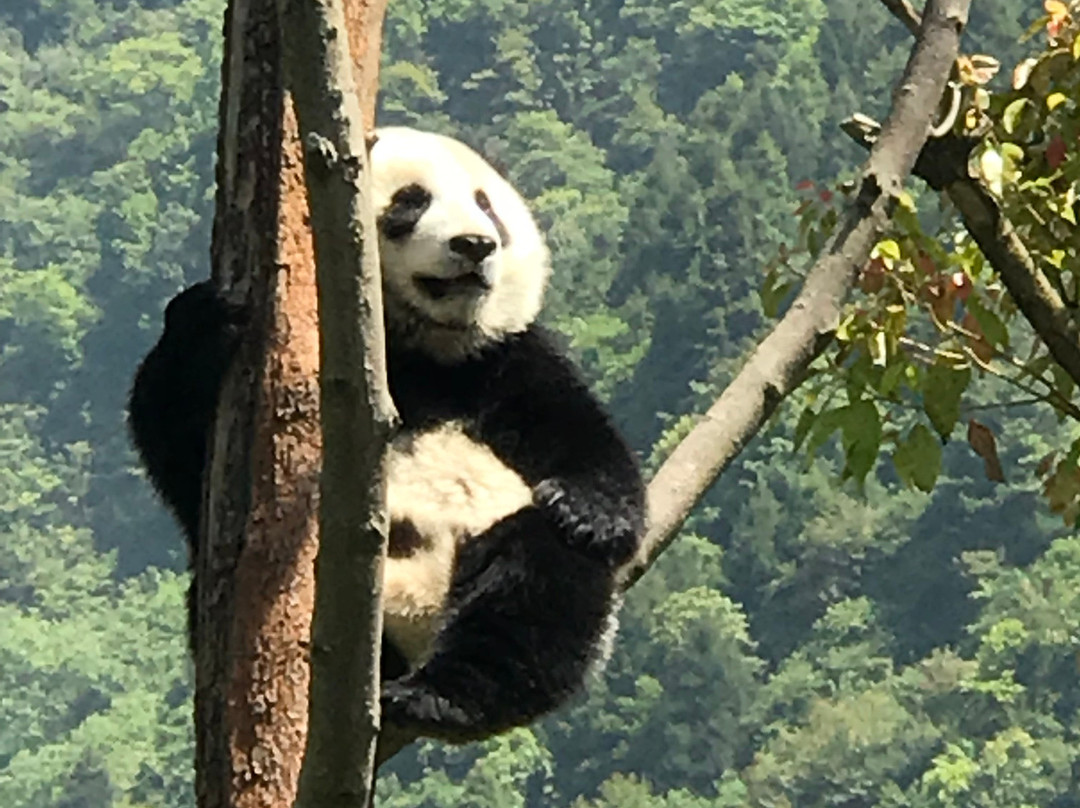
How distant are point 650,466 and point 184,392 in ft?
105

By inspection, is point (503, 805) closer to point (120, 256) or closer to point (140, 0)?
point (120, 256)

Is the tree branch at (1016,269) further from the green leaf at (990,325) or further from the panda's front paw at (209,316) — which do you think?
the panda's front paw at (209,316)

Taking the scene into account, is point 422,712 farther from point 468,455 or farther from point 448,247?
point 448,247

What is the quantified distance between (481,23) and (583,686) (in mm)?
63419

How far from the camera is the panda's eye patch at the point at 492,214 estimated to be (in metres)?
4.22

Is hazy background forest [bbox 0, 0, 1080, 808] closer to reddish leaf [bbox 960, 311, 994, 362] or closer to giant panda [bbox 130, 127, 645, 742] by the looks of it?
giant panda [bbox 130, 127, 645, 742]

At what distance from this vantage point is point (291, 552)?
3029mm

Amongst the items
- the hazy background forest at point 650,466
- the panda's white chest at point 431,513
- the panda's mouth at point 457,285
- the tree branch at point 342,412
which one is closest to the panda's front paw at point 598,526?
the panda's white chest at point 431,513

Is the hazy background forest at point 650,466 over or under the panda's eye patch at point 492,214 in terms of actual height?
under

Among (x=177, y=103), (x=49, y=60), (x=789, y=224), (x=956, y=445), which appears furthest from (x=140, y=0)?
(x=956, y=445)

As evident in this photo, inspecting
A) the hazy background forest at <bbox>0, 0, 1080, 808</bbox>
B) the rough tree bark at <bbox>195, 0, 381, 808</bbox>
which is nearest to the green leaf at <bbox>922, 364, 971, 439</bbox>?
the rough tree bark at <bbox>195, 0, 381, 808</bbox>

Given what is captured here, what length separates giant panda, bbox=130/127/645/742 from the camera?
359cm

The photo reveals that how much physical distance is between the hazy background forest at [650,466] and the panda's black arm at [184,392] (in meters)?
21.1

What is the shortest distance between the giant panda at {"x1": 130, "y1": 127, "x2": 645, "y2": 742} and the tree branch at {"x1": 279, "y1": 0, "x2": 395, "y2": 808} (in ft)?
3.40
